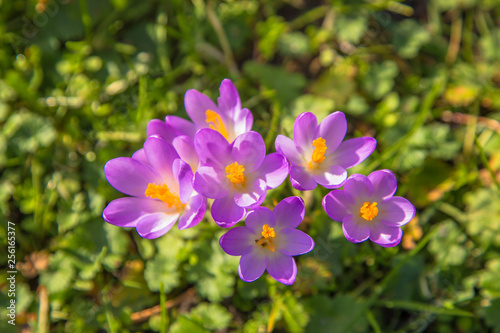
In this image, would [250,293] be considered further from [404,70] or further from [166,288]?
[404,70]

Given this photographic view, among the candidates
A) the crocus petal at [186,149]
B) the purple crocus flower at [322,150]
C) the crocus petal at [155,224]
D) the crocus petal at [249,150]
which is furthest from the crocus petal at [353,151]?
the crocus petal at [155,224]

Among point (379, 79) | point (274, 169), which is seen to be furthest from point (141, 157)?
point (379, 79)

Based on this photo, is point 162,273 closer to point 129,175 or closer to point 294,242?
point 129,175

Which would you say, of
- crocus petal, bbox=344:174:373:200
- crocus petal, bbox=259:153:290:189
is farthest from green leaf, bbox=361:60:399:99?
crocus petal, bbox=259:153:290:189

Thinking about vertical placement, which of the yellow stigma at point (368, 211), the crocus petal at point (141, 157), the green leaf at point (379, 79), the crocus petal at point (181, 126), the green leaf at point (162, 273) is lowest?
the green leaf at point (162, 273)

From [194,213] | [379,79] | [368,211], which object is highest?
[194,213]

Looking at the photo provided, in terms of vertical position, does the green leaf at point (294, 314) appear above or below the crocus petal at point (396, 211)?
below

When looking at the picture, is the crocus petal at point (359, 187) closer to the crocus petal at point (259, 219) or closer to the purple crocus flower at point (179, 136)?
the crocus petal at point (259, 219)

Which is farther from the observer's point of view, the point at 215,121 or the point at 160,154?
the point at 215,121
